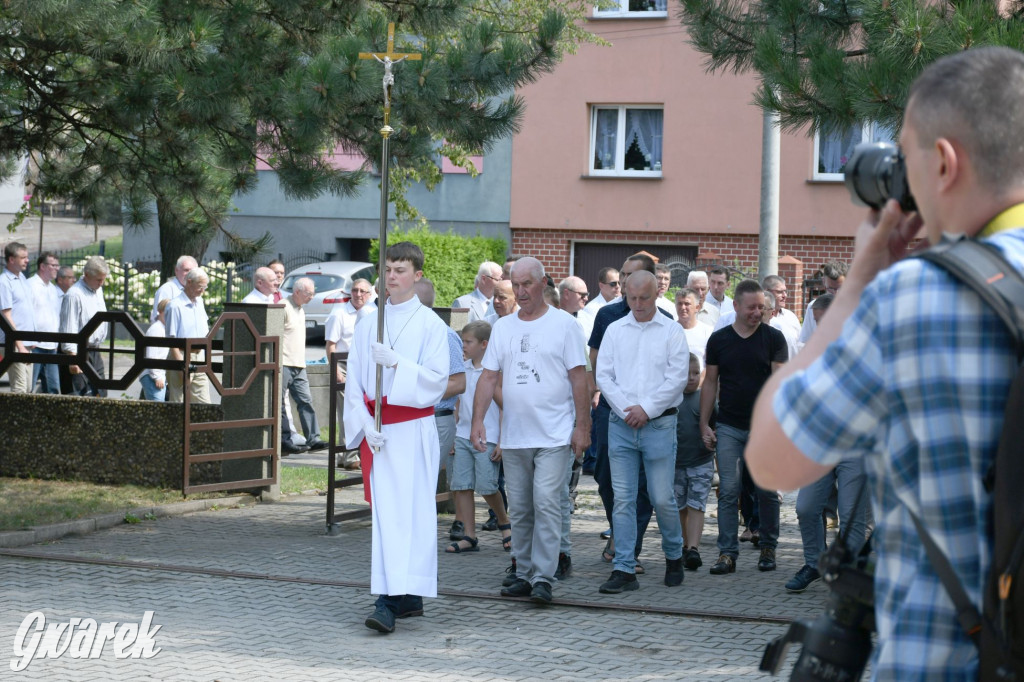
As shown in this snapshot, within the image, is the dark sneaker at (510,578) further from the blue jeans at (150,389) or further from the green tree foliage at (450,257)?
the green tree foliage at (450,257)

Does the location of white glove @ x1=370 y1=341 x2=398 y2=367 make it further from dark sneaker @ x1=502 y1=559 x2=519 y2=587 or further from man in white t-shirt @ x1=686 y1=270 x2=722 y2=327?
man in white t-shirt @ x1=686 y1=270 x2=722 y2=327

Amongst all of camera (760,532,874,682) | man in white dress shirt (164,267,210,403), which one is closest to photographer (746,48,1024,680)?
camera (760,532,874,682)

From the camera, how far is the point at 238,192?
34.5 ft

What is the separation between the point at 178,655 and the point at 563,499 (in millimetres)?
2633

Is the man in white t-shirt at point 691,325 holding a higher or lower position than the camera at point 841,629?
higher

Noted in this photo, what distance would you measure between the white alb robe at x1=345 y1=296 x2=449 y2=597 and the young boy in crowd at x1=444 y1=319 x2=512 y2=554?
77.7 inches

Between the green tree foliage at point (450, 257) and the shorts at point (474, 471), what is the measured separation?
1729 cm

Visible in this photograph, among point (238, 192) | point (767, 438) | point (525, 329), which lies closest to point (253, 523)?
point (238, 192)

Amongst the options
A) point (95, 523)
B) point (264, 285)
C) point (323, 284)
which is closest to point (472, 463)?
point (95, 523)

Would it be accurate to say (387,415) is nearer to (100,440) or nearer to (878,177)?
(878,177)

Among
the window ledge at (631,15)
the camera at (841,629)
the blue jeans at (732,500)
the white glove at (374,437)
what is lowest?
the blue jeans at (732,500)

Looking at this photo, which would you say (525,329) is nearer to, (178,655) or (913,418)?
(178,655)

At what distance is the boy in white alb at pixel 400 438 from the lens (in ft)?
22.2

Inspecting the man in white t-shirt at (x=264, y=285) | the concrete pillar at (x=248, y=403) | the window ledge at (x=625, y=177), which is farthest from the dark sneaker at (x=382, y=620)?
the window ledge at (x=625, y=177)
